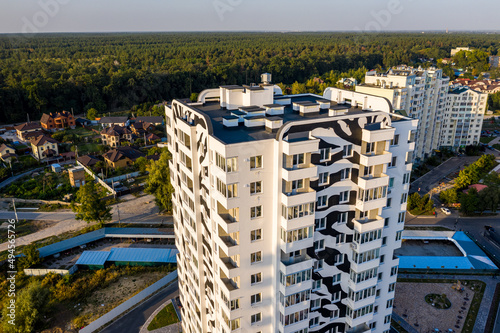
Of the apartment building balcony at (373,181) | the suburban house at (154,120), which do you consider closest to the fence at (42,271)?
the apartment building balcony at (373,181)

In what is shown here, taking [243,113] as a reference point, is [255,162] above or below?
below

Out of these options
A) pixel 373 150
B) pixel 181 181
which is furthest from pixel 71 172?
pixel 373 150

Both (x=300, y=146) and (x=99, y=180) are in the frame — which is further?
(x=99, y=180)

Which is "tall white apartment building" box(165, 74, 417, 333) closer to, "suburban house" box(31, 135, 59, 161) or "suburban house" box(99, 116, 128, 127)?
"suburban house" box(31, 135, 59, 161)

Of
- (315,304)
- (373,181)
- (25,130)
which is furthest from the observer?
(25,130)

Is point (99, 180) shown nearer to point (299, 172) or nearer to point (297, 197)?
point (297, 197)

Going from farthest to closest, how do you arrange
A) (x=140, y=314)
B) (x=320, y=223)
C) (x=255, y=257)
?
1. (x=140, y=314)
2. (x=320, y=223)
3. (x=255, y=257)

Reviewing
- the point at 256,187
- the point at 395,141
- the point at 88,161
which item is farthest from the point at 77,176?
the point at 395,141

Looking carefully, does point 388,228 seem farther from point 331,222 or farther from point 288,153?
point 288,153

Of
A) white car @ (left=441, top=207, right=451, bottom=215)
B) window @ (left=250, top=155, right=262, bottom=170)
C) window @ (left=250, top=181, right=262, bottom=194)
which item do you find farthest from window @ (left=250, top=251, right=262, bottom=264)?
white car @ (left=441, top=207, right=451, bottom=215)
